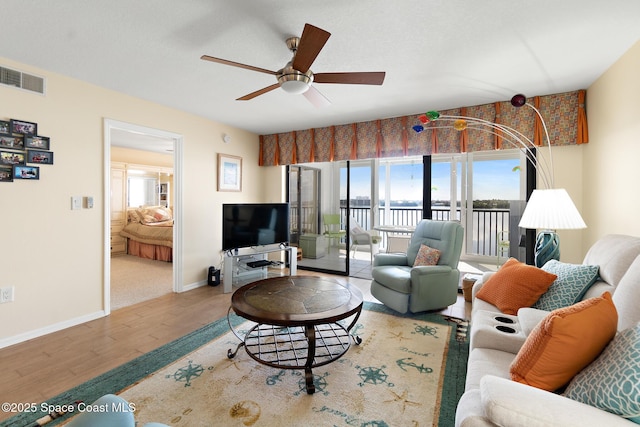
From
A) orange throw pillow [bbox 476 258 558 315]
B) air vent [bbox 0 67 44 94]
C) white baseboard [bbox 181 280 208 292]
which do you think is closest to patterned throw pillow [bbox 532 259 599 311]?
orange throw pillow [bbox 476 258 558 315]

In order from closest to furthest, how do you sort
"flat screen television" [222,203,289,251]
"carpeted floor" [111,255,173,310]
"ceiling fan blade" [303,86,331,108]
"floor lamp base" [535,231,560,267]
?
"ceiling fan blade" [303,86,331,108]
"floor lamp base" [535,231,560,267]
"carpeted floor" [111,255,173,310]
"flat screen television" [222,203,289,251]

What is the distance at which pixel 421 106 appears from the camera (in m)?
3.66

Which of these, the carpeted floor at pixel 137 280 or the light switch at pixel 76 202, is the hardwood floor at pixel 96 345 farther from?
the light switch at pixel 76 202

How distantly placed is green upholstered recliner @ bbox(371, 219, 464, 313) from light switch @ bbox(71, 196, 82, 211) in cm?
322

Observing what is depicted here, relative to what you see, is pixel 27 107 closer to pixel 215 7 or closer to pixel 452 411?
pixel 215 7

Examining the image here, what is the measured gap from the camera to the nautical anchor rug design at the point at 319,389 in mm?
1631

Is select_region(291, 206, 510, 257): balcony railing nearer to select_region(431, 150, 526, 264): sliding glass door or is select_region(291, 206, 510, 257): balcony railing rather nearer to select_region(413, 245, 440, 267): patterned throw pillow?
select_region(431, 150, 526, 264): sliding glass door

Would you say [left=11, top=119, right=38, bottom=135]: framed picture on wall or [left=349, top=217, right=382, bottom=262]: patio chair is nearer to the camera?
[left=11, top=119, right=38, bottom=135]: framed picture on wall

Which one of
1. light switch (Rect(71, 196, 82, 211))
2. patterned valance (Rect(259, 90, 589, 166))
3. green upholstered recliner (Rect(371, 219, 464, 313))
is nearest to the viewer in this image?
light switch (Rect(71, 196, 82, 211))

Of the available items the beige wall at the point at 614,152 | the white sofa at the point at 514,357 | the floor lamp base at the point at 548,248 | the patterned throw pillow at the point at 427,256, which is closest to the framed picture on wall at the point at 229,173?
the patterned throw pillow at the point at 427,256

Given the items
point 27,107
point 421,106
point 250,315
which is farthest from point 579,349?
point 27,107

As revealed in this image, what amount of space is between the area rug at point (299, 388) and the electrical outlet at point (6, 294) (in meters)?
1.31

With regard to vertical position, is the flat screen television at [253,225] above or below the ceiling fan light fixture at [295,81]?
below

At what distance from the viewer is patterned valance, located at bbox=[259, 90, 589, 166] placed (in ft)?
10.5
